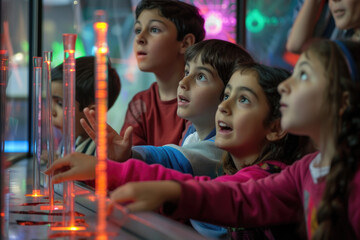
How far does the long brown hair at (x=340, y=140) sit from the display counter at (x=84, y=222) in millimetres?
158

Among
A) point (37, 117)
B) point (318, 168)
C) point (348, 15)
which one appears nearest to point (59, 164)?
point (37, 117)

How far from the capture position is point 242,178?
90cm

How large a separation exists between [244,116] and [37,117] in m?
0.38

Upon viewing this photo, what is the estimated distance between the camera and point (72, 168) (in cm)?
79

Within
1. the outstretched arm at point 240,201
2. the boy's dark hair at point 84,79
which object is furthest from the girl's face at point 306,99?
the boy's dark hair at point 84,79

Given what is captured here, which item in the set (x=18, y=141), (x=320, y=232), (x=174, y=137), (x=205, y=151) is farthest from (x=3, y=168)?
(x=18, y=141)

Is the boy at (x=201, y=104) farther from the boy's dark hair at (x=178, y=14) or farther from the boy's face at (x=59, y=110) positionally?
the boy's face at (x=59, y=110)

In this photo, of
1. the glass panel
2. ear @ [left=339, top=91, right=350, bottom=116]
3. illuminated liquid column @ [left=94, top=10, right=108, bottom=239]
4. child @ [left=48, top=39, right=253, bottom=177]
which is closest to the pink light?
the glass panel

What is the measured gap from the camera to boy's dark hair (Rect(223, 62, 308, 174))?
1.02m

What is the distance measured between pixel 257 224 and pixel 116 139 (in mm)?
440

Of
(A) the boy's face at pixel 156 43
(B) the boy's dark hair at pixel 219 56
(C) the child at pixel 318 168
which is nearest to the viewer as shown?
(C) the child at pixel 318 168

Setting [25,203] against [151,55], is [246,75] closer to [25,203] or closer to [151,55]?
[25,203]

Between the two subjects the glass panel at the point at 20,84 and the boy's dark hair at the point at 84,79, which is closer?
the boy's dark hair at the point at 84,79

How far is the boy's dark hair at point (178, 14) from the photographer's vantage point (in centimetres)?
163
